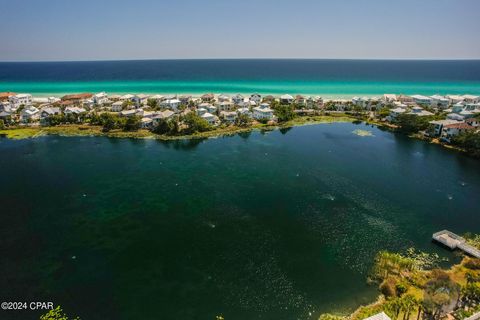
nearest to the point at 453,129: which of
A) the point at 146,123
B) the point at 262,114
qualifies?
the point at 262,114

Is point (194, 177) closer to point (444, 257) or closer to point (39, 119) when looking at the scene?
point (444, 257)

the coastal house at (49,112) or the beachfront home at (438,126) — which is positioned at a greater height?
the coastal house at (49,112)

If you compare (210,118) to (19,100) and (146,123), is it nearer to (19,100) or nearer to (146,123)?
(146,123)

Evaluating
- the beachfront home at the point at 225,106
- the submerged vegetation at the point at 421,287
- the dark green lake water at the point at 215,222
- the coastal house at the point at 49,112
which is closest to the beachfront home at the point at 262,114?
the beachfront home at the point at 225,106

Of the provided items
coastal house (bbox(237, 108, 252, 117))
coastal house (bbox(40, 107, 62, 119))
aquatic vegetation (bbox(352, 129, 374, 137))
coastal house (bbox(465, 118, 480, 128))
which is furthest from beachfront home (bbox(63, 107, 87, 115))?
coastal house (bbox(465, 118, 480, 128))

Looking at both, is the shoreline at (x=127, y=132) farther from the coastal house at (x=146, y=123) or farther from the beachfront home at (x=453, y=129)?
the coastal house at (x=146, y=123)

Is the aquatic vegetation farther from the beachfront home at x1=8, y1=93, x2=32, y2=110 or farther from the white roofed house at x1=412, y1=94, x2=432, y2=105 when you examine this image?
the beachfront home at x1=8, y1=93, x2=32, y2=110
